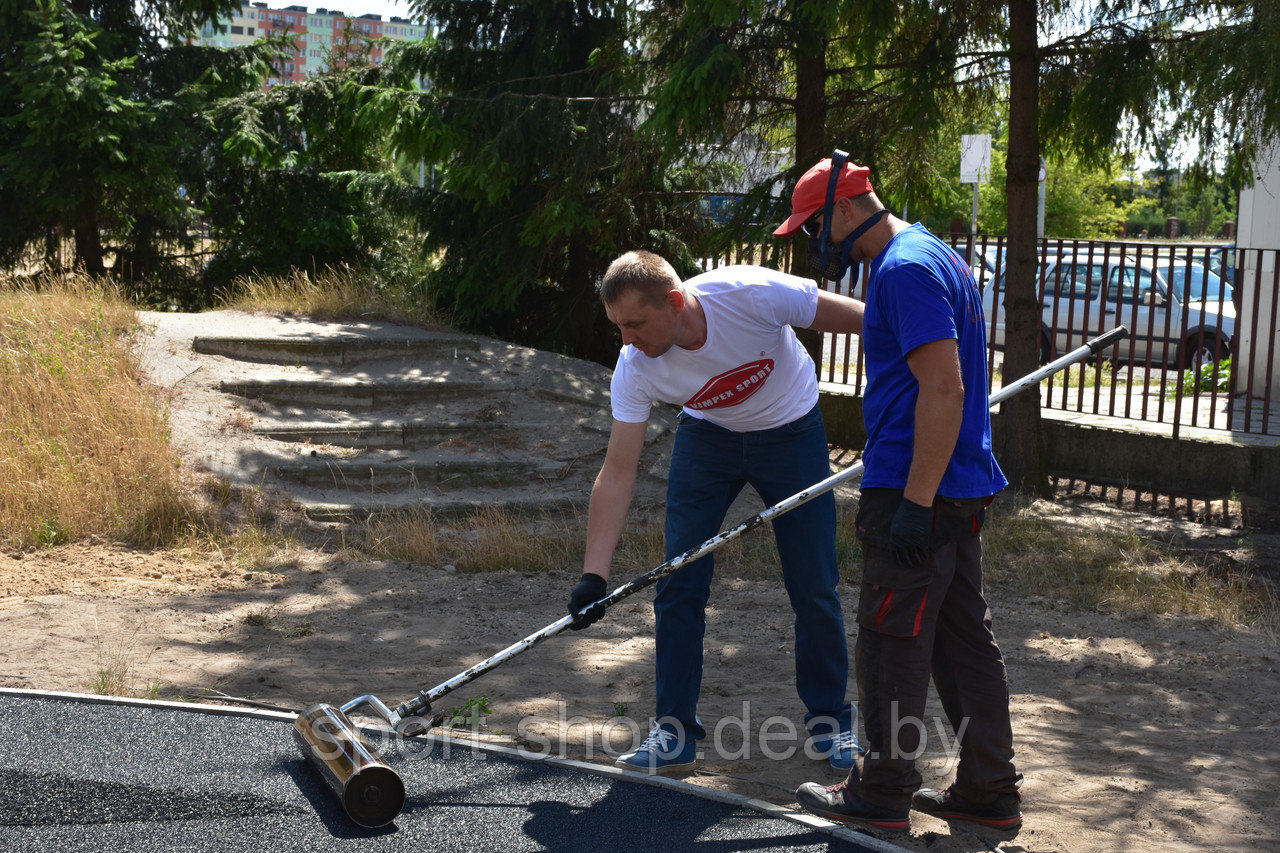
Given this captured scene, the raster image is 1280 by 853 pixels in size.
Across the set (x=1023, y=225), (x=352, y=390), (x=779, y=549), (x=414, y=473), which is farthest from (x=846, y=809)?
(x=352, y=390)

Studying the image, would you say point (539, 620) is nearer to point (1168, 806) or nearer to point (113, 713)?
point (113, 713)

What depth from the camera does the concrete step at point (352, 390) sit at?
8.90 m

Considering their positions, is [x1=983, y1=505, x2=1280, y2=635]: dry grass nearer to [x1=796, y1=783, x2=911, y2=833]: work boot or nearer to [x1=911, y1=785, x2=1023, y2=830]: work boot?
[x1=911, y1=785, x2=1023, y2=830]: work boot

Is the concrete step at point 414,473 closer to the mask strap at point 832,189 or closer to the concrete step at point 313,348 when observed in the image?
the concrete step at point 313,348

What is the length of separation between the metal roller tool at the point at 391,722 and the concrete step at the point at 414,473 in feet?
13.2

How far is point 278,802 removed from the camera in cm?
366

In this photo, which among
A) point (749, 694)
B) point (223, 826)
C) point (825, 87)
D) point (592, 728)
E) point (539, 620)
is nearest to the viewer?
point (223, 826)

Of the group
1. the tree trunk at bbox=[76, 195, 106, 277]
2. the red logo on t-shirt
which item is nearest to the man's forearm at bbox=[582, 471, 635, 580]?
the red logo on t-shirt

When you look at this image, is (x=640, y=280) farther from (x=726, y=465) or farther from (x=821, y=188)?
(x=726, y=465)

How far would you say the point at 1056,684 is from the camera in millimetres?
4762

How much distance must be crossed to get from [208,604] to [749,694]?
112 inches

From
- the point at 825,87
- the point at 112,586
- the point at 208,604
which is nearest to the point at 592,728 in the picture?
the point at 208,604

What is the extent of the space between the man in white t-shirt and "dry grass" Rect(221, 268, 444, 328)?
739cm

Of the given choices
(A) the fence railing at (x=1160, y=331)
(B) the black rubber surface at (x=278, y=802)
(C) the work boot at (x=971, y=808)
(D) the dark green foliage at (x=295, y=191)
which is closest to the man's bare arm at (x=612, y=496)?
(B) the black rubber surface at (x=278, y=802)
